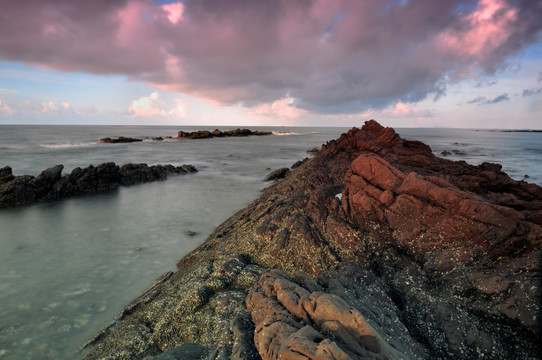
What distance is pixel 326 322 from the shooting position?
11.1 feet

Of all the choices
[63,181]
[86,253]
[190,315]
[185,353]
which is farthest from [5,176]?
[185,353]

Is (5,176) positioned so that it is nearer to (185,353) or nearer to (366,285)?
(185,353)

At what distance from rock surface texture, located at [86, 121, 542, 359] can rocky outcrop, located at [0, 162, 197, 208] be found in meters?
13.9

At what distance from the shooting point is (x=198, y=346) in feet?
15.5

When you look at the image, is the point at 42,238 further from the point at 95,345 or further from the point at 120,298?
the point at 95,345

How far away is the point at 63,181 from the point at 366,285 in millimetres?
20381

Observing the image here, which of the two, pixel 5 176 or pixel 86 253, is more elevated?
pixel 5 176

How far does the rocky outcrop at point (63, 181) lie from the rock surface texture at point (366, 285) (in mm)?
13925

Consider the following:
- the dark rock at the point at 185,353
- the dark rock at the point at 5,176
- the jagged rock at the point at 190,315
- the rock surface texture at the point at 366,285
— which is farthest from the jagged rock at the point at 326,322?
the dark rock at the point at 5,176

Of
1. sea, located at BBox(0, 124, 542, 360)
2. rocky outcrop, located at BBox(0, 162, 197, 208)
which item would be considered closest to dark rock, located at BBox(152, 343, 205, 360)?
sea, located at BBox(0, 124, 542, 360)

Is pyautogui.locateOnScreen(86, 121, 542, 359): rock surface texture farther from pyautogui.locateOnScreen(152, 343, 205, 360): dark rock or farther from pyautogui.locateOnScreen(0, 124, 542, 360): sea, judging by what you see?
pyautogui.locateOnScreen(0, 124, 542, 360): sea

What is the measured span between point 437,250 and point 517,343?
176cm

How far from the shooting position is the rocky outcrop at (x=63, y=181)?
51.8 ft

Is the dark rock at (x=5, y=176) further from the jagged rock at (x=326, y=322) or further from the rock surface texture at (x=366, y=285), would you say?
the jagged rock at (x=326, y=322)
